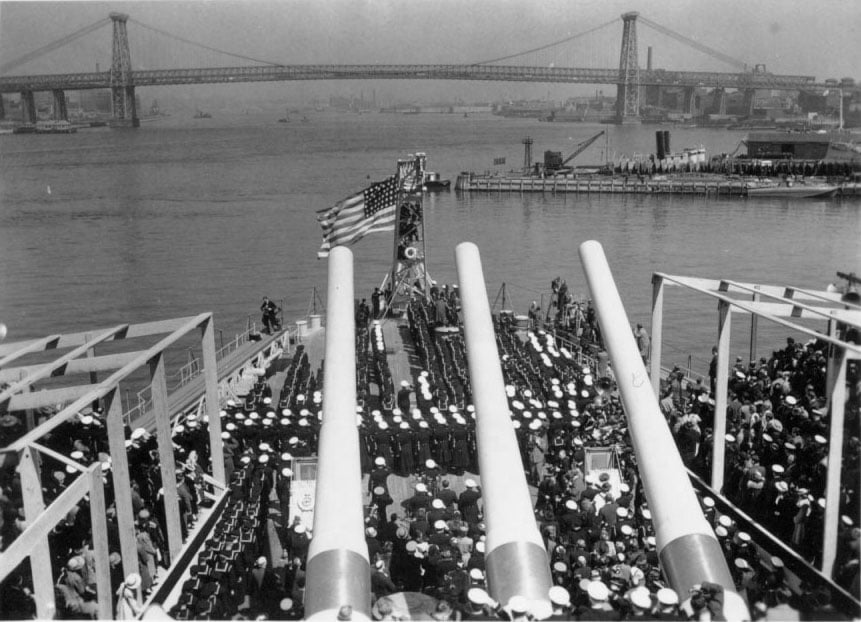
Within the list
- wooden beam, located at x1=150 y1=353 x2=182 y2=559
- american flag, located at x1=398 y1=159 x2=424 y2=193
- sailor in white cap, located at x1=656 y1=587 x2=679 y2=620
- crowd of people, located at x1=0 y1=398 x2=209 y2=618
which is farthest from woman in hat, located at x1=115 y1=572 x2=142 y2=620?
american flag, located at x1=398 y1=159 x2=424 y2=193

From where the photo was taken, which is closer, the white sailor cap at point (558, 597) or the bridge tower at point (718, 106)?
the white sailor cap at point (558, 597)

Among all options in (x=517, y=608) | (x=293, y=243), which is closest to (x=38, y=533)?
(x=517, y=608)

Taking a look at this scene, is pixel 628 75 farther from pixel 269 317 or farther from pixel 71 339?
pixel 71 339

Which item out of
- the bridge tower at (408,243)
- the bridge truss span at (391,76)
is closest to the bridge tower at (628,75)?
the bridge truss span at (391,76)

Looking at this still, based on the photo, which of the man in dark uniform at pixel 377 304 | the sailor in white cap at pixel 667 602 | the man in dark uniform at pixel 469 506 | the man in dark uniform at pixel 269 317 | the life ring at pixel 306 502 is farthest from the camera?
the man in dark uniform at pixel 377 304

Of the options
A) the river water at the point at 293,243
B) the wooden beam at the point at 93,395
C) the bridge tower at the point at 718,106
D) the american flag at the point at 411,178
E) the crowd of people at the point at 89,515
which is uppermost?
the bridge tower at the point at 718,106

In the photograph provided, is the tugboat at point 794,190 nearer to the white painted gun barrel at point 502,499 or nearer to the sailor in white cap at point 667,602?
the white painted gun barrel at point 502,499
